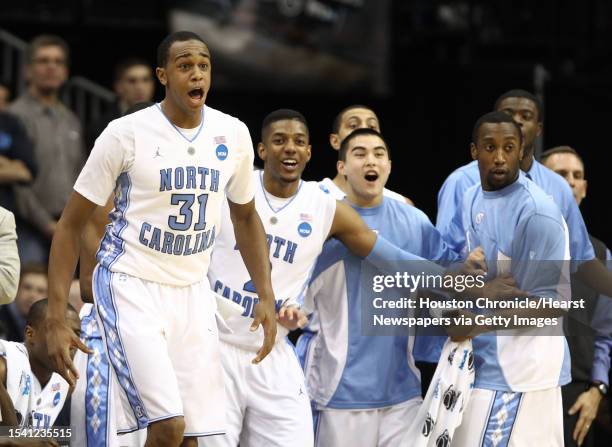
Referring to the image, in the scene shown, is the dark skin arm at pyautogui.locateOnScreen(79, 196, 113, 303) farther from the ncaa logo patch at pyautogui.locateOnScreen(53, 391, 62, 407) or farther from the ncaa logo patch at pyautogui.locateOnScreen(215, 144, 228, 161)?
the ncaa logo patch at pyautogui.locateOnScreen(215, 144, 228, 161)

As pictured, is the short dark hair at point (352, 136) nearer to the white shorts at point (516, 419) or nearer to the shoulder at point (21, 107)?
the white shorts at point (516, 419)

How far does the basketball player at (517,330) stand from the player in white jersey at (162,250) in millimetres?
1335

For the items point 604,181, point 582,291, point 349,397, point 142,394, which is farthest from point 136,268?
point 604,181

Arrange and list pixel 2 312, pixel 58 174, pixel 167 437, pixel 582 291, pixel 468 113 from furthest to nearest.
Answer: pixel 468 113, pixel 58 174, pixel 2 312, pixel 582 291, pixel 167 437

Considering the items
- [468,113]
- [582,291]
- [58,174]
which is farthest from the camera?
[468,113]

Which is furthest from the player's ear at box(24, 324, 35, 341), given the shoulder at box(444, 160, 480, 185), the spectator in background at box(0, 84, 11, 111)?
the spectator in background at box(0, 84, 11, 111)

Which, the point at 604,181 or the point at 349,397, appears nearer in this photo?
the point at 349,397

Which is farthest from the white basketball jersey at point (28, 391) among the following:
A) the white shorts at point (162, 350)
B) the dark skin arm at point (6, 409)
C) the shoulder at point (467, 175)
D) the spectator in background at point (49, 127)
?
the spectator in background at point (49, 127)

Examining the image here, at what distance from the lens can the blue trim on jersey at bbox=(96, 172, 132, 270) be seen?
5.90 m

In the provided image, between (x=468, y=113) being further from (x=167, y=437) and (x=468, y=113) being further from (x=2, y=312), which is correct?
(x=167, y=437)

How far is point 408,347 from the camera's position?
7301mm

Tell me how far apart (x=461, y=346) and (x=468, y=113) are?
4.51 m

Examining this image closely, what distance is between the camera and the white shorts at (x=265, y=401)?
677 cm

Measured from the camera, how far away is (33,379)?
22.4 ft
